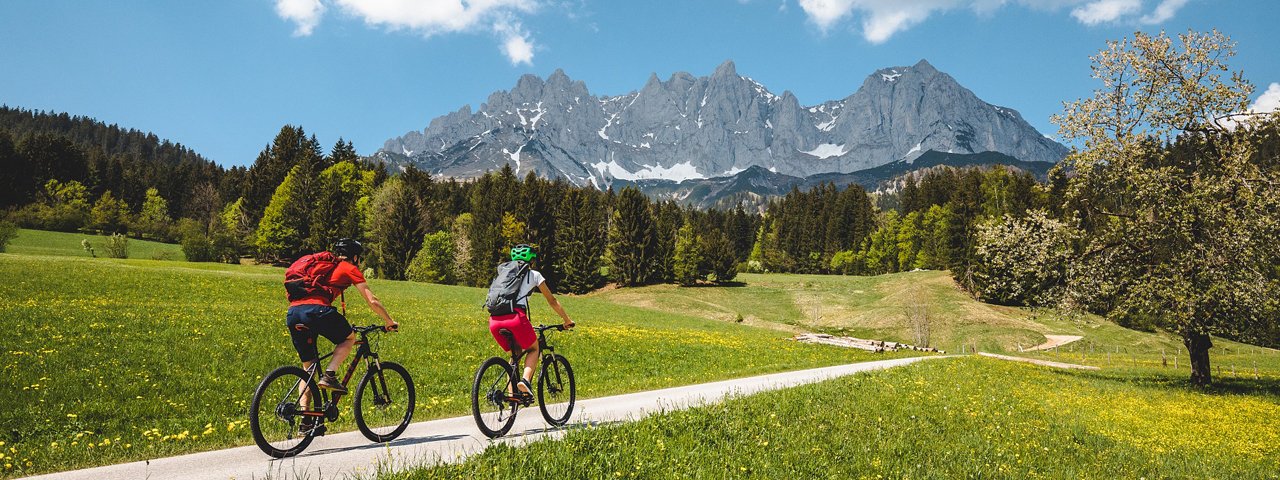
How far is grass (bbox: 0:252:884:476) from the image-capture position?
8516 millimetres

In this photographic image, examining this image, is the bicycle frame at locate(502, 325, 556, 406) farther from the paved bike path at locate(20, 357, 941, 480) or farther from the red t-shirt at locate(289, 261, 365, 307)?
the red t-shirt at locate(289, 261, 365, 307)

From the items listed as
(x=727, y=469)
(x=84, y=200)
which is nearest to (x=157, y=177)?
(x=84, y=200)

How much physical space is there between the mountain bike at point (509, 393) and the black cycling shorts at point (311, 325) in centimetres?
186

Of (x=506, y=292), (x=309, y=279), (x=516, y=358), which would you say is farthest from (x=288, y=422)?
(x=506, y=292)

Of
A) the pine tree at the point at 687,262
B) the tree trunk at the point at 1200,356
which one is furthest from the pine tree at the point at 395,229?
the tree trunk at the point at 1200,356

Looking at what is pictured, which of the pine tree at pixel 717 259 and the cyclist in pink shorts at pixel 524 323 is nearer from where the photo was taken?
the cyclist in pink shorts at pixel 524 323

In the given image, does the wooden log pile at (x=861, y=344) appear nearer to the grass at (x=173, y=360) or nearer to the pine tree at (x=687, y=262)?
the grass at (x=173, y=360)

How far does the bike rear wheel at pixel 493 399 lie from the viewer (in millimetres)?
7781

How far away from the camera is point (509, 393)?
8.19m

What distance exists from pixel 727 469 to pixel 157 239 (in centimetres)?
12231

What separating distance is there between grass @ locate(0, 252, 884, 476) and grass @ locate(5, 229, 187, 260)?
145ft

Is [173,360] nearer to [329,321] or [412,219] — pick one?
[329,321]

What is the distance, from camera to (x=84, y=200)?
97.7m

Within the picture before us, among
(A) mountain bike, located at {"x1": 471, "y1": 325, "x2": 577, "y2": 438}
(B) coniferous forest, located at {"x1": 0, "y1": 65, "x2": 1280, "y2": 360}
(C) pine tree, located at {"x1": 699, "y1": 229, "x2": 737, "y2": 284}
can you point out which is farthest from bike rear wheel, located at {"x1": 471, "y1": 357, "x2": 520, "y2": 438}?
(C) pine tree, located at {"x1": 699, "y1": 229, "x2": 737, "y2": 284}
